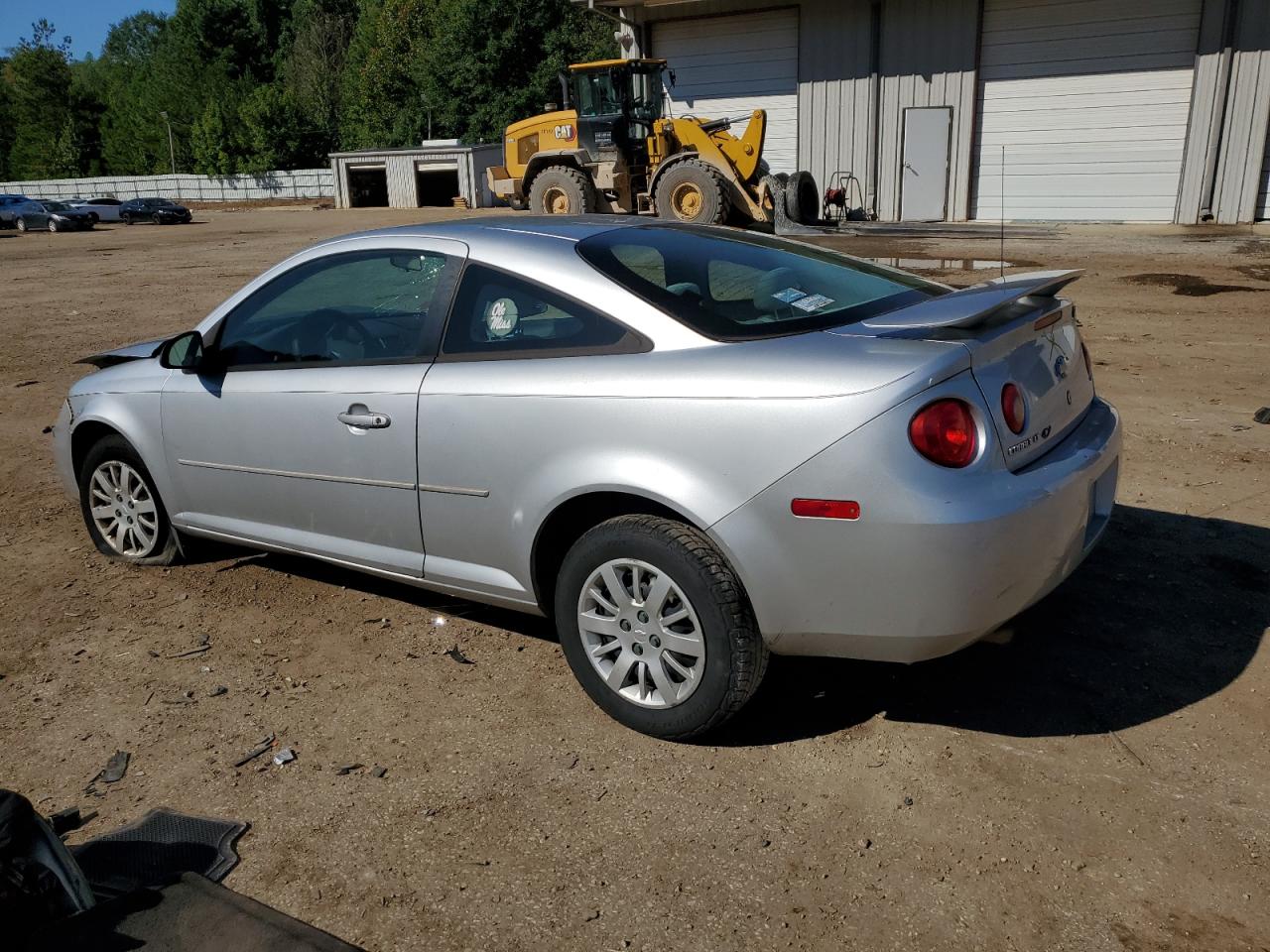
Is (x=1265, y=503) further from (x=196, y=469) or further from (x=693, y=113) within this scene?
(x=693, y=113)

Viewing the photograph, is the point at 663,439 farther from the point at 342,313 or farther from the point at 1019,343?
the point at 342,313

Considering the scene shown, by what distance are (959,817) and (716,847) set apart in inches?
26.5

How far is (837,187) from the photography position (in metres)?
25.1

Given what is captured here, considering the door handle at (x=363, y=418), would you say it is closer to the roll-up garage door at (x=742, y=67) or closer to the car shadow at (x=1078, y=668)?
the car shadow at (x=1078, y=668)

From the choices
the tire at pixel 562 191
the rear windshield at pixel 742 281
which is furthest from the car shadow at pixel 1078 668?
the tire at pixel 562 191

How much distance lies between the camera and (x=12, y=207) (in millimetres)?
41719

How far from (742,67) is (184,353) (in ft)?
77.7

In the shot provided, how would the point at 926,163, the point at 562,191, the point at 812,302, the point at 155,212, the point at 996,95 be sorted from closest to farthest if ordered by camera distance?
the point at 812,302, the point at 562,191, the point at 996,95, the point at 926,163, the point at 155,212

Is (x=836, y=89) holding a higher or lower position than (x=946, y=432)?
higher

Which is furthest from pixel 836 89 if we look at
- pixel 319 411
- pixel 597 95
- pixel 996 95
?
pixel 319 411

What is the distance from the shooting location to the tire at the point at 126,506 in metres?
4.83

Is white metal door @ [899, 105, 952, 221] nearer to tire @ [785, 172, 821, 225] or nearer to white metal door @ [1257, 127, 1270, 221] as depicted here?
tire @ [785, 172, 821, 225]

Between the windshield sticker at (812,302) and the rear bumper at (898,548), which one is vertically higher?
the windshield sticker at (812,302)

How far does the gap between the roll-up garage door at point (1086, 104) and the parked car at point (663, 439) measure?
67.3ft
